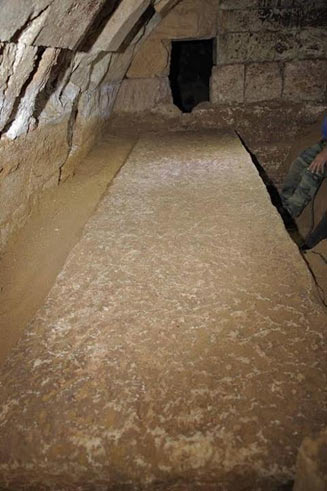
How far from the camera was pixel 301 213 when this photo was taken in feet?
13.9

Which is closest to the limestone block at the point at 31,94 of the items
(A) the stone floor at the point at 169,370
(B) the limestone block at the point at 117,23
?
(B) the limestone block at the point at 117,23

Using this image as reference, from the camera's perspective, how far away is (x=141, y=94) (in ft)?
15.4

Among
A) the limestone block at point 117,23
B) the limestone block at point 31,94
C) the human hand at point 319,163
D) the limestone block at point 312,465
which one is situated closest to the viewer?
the limestone block at point 312,465

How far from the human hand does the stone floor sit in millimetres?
2484

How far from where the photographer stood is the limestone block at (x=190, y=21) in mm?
4379

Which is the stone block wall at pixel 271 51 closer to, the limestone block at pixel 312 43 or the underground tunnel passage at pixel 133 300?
the limestone block at pixel 312 43

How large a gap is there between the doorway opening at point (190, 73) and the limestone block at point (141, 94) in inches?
133

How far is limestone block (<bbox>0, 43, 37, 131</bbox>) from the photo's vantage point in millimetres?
1694

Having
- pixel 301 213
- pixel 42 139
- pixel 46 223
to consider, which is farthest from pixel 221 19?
pixel 46 223

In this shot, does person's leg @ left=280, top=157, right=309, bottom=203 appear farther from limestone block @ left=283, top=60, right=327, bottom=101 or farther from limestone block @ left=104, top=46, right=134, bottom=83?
limestone block @ left=104, top=46, right=134, bottom=83

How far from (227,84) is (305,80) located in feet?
3.26

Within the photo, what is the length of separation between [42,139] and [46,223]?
63cm

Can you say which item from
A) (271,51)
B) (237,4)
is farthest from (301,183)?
(237,4)

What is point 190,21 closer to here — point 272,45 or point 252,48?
point 252,48
